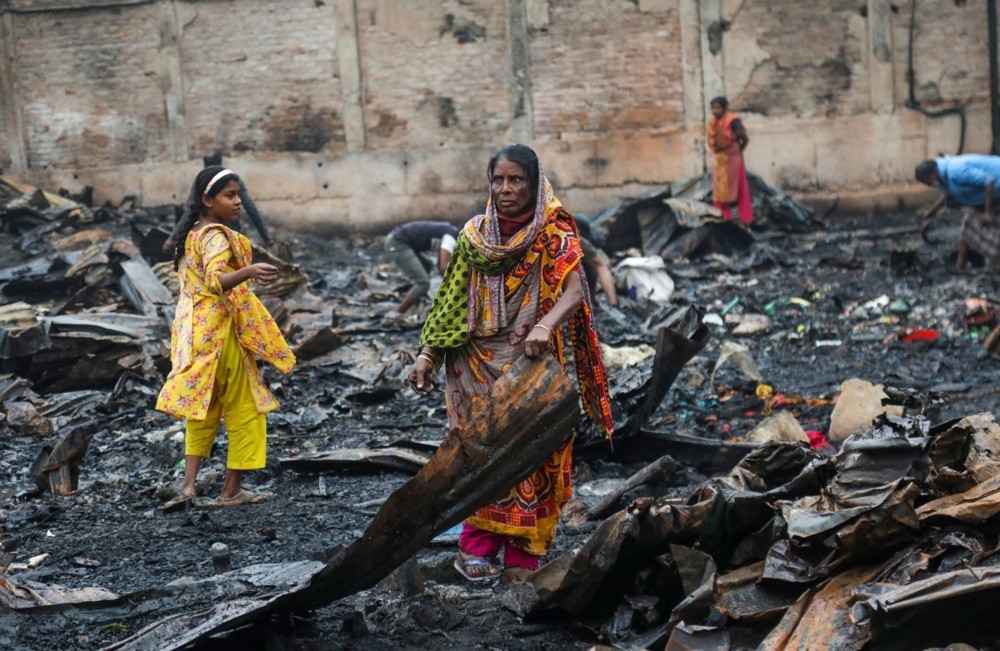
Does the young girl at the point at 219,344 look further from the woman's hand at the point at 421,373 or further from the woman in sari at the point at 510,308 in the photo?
the woman in sari at the point at 510,308

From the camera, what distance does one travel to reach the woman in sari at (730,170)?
44.2 feet

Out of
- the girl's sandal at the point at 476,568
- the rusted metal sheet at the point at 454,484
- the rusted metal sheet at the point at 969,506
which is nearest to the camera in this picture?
the rusted metal sheet at the point at 969,506

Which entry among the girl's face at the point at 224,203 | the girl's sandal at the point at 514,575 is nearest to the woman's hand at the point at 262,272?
the girl's face at the point at 224,203

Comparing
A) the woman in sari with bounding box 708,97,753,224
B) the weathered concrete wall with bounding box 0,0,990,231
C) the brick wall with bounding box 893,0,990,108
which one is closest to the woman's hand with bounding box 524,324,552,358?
the woman in sari with bounding box 708,97,753,224

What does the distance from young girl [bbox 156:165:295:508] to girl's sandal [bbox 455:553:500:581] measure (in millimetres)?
1532

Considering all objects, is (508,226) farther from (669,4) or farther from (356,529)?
(669,4)

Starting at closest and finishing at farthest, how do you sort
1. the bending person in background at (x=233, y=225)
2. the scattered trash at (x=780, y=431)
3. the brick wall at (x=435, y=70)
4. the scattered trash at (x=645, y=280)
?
the bending person in background at (x=233, y=225) → the scattered trash at (x=780, y=431) → the scattered trash at (x=645, y=280) → the brick wall at (x=435, y=70)

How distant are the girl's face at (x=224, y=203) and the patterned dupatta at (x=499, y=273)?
1453mm

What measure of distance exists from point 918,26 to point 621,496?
1232 centimetres

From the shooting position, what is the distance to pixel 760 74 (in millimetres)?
15203

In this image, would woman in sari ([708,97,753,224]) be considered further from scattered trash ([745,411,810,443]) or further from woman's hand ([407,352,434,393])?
woman's hand ([407,352,434,393])

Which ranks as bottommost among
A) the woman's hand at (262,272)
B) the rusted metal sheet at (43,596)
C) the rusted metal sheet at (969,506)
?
the rusted metal sheet at (43,596)

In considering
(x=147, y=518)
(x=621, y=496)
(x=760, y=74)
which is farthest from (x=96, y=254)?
(x=760, y=74)

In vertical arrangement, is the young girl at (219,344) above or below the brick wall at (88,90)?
below
